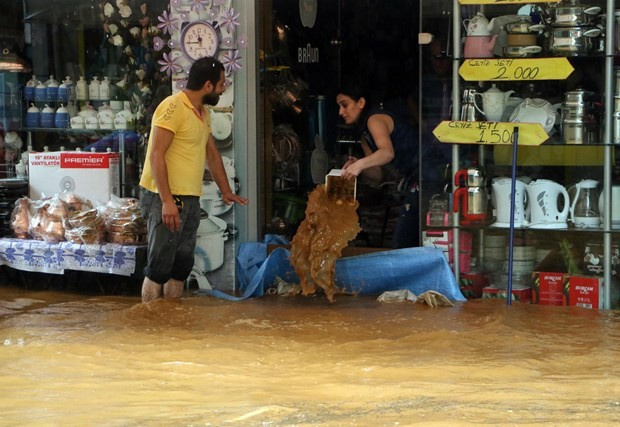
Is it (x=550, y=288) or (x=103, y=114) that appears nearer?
(x=550, y=288)

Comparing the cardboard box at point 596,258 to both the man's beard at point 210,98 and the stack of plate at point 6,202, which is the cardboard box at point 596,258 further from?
the stack of plate at point 6,202

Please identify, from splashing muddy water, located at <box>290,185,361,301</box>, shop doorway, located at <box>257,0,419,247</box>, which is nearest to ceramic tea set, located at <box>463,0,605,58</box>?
shop doorway, located at <box>257,0,419,247</box>

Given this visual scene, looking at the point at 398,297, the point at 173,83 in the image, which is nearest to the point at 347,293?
the point at 398,297

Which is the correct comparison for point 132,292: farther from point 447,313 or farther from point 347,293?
point 447,313

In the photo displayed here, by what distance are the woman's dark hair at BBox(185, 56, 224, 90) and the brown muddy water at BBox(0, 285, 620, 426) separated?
1.79 meters

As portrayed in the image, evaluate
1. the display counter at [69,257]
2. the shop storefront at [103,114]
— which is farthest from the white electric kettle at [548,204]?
the display counter at [69,257]

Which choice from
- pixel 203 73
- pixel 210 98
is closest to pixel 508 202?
pixel 210 98

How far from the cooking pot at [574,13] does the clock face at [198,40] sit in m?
2.88

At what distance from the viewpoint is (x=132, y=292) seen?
31.7 ft

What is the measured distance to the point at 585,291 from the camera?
8.71 m

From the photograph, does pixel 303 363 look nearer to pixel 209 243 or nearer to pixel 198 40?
pixel 209 243

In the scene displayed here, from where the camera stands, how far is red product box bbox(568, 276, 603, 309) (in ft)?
28.5

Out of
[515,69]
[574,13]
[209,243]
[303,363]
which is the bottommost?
[303,363]

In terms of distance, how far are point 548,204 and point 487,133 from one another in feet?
2.51
